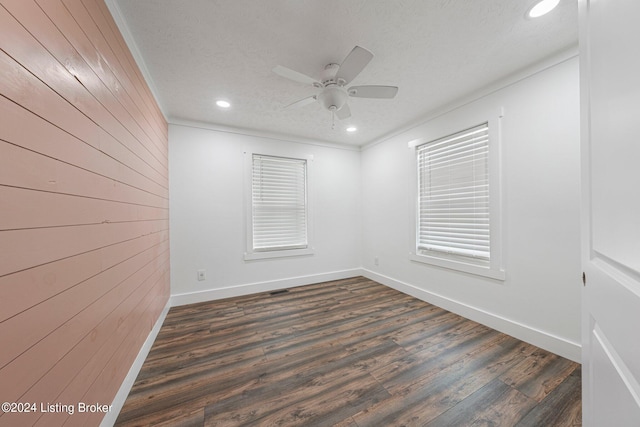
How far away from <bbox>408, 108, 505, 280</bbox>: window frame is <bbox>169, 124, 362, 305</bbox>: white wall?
1.55 metres

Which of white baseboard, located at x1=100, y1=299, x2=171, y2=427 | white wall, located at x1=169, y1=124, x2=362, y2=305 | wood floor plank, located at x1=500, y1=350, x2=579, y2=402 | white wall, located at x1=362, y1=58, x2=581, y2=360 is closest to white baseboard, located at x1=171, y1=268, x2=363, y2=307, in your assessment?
white wall, located at x1=169, y1=124, x2=362, y2=305

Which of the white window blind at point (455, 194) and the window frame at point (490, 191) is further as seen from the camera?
the white window blind at point (455, 194)

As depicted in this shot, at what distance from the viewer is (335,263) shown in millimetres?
4000

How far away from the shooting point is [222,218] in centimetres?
317

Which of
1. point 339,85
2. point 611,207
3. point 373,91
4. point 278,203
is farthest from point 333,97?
point 278,203

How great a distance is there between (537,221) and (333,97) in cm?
212

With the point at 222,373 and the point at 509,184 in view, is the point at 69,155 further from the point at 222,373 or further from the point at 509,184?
the point at 509,184

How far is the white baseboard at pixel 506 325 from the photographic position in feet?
5.79

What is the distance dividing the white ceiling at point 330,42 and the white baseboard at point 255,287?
244 cm

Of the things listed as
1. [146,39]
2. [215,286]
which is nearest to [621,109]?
[146,39]

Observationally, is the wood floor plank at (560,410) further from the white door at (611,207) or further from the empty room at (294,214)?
the white door at (611,207)

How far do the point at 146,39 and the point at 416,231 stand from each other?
3398mm

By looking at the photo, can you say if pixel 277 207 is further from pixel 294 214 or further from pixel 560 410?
pixel 560 410

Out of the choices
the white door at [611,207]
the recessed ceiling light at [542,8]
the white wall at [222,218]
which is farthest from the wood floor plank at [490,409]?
the white wall at [222,218]
